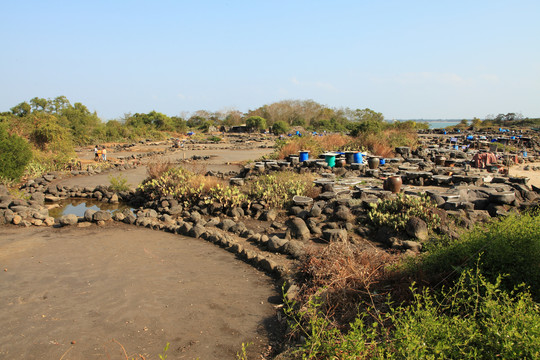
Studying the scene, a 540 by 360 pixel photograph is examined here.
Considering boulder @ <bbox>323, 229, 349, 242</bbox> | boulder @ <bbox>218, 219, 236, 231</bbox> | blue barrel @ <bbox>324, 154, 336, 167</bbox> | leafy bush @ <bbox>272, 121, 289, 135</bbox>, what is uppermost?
leafy bush @ <bbox>272, 121, 289, 135</bbox>

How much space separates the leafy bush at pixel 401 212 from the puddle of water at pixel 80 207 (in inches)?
285

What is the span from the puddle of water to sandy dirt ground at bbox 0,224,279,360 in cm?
368

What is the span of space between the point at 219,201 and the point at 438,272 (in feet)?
20.8

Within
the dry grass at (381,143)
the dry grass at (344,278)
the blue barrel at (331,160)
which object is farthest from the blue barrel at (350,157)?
the dry grass at (344,278)

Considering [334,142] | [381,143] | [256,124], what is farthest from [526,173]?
[256,124]

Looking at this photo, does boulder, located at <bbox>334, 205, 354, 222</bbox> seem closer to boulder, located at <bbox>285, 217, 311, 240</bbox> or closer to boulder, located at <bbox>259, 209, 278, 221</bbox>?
boulder, located at <bbox>285, 217, 311, 240</bbox>

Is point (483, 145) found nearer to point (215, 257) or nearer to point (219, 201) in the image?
point (219, 201)

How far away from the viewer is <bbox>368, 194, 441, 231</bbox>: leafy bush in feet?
22.4

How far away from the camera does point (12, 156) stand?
12.8 meters

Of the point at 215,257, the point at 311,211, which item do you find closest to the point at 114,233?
the point at 215,257

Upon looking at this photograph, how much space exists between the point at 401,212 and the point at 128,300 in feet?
16.4

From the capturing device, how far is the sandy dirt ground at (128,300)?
12.2ft

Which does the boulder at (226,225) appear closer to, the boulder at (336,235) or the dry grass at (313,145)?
the boulder at (336,235)

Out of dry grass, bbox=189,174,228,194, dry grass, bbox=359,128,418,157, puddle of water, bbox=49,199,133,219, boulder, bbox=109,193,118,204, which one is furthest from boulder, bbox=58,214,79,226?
dry grass, bbox=359,128,418,157
